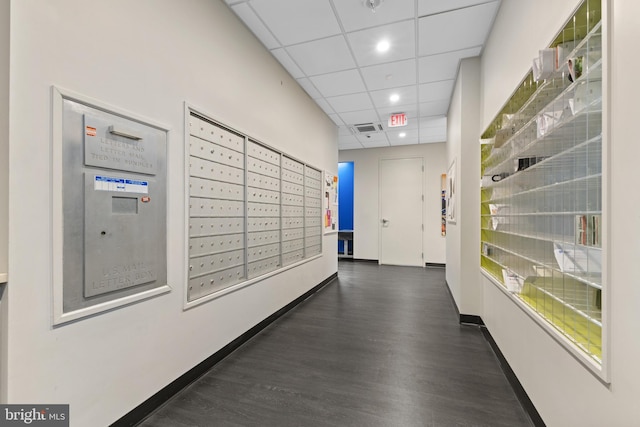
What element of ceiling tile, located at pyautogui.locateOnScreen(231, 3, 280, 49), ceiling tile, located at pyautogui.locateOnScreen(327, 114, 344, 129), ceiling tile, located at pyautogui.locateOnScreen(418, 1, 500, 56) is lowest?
ceiling tile, located at pyautogui.locateOnScreen(418, 1, 500, 56)

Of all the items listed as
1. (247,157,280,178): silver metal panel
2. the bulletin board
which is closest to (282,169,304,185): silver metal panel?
(247,157,280,178): silver metal panel

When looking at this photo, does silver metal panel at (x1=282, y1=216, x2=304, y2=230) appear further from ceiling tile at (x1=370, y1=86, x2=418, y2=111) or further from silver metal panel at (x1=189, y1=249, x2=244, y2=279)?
ceiling tile at (x1=370, y1=86, x2=418, y2=111)

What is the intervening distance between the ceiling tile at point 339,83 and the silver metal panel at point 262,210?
1712 mm

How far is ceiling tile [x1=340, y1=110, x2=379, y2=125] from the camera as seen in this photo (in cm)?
466

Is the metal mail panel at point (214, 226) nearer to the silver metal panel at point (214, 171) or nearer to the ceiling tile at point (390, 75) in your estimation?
the silver metal panel at point (214, 171)

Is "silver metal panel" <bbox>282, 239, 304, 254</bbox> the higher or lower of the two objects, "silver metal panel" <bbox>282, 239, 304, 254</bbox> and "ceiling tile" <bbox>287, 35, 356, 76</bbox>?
the lower

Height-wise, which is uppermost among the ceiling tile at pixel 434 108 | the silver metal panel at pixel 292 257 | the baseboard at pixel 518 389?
the ceiling tile at pixel 434 108

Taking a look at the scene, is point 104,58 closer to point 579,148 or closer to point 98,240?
point 98,240

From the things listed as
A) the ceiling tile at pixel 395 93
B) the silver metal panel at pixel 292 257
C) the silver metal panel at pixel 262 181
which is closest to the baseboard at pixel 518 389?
the silver metal panel at pixel 292 257

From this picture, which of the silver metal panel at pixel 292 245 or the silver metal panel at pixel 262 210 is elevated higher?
the silver metal panel at pixel 262 210

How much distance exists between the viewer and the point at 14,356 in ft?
3.57

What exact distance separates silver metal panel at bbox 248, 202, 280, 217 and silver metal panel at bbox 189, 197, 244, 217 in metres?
0.15

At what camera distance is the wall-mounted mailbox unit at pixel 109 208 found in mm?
1274
